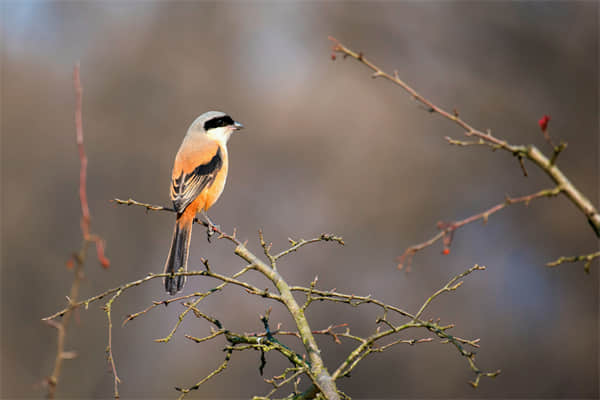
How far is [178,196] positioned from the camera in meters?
3.68

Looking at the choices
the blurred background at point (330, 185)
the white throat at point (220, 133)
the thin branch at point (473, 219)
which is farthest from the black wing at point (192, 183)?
the blurred background at point (330, 185)

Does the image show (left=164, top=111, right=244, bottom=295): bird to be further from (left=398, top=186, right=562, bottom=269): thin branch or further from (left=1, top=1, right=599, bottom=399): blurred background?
(left=1, top=1, right=599, bottom=399): blurred background

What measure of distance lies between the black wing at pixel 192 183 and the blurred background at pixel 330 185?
6616 mm

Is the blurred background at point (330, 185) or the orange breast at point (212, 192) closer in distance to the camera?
the orange breast at point (212, 192)

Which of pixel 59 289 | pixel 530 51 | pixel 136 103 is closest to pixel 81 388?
pixel 59 289

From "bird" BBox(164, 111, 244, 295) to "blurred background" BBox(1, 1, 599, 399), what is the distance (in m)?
6.31

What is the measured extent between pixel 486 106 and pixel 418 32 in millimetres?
2614

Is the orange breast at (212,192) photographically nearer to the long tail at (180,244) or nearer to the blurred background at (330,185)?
the long tail at (180,244)

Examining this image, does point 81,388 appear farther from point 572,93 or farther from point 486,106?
point 572,93

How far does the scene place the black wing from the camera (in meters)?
3.64

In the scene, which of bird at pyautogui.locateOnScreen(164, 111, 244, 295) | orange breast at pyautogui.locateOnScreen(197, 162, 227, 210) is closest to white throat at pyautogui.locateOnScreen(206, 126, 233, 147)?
bird at pyautogui.locateOnScreen(164, 111, 244, 295)

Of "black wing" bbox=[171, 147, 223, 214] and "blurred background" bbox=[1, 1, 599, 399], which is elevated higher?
"blurred background" bbox=[1, 1, 599, 399]

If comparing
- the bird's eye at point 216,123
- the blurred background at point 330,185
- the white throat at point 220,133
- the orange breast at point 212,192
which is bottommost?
the orange breast at point 212,192

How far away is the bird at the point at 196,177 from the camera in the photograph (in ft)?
11.5
